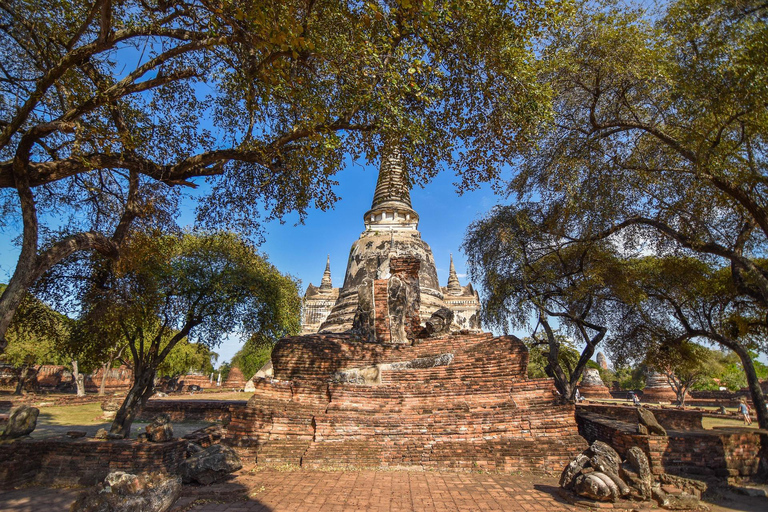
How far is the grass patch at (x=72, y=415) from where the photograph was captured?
14156 millimetres

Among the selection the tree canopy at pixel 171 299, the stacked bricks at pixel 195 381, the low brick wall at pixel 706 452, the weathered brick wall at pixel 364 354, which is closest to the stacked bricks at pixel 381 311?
the weathered brick wall at pixel 364 354

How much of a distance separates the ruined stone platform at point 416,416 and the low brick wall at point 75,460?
4.17ft

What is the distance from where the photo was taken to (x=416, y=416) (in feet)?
25.3

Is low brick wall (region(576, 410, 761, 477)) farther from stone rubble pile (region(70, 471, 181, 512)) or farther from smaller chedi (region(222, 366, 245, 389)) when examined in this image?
smaller chedi (region(222, 366, 245, 389))

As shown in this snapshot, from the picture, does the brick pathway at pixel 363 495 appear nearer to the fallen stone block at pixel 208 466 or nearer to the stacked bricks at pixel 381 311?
the fallen stone block at pixel 208 466

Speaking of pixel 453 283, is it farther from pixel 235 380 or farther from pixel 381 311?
pixel 381 311

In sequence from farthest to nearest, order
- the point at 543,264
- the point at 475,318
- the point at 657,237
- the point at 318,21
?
the point at 475,318 < the point at 543,264 < the point at 657,237 < the point at 318,21

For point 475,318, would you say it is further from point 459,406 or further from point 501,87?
point 501,87

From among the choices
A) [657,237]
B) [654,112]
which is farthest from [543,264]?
[654,112]

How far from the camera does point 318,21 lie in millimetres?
6906

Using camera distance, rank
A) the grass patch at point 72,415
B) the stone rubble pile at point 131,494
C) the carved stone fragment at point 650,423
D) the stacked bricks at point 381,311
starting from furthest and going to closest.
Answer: the grass patch at point 72,415 → the stacked bricks at point 381,311 → the carved stone fragment at point 650,423 → the stone rubble pile at point 131,494

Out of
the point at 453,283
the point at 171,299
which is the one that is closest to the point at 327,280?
the point at 453,283

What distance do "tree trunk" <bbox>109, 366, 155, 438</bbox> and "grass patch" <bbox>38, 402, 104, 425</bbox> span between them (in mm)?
5192

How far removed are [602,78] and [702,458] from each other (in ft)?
25.2
